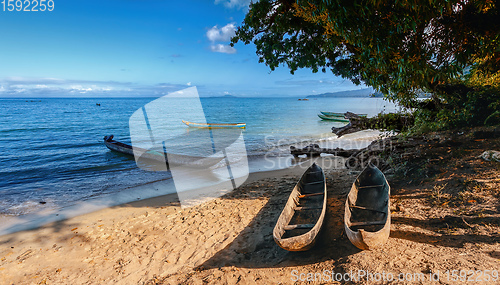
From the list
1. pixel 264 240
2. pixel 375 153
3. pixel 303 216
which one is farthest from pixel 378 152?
pixel 264 240

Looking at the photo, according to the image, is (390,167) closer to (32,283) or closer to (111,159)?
(32,283)

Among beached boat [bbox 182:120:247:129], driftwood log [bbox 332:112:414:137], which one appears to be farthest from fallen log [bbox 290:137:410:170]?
beached boat [bbox 182:120:247:129]

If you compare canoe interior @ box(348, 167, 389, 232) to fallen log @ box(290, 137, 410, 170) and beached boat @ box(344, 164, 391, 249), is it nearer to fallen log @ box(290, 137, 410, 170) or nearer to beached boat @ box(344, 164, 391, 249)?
beached boat @ box(344, 164, 391, 249)

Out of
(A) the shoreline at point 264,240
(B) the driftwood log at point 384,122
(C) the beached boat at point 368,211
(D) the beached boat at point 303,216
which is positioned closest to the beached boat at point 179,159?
(A) the shoreline at point 264,240

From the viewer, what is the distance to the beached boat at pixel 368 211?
3.79m

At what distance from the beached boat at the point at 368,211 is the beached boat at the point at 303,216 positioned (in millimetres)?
604

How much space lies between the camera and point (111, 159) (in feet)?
48.6

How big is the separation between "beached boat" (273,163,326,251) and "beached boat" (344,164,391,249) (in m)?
0.60

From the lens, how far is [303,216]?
5.56 metres

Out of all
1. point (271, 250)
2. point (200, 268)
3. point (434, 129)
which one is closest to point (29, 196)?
point (200, 268)

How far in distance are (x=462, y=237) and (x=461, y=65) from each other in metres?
3.44

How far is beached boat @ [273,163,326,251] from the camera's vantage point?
410 cm

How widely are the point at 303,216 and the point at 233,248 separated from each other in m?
1.69

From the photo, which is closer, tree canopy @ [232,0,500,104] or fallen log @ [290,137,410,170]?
tree canopy @ [232,0,500,104]
